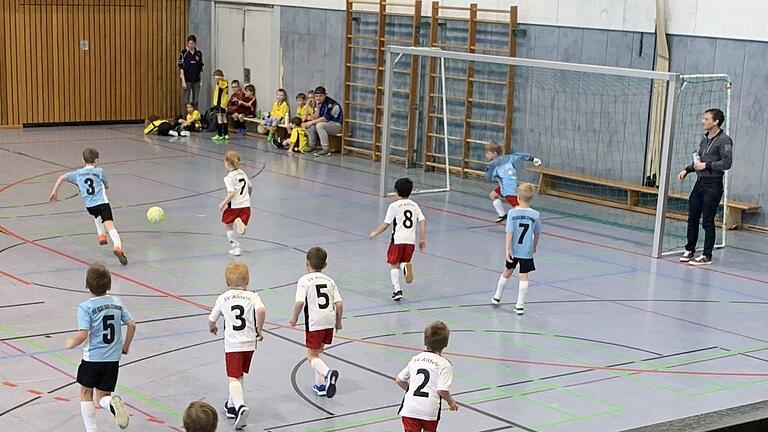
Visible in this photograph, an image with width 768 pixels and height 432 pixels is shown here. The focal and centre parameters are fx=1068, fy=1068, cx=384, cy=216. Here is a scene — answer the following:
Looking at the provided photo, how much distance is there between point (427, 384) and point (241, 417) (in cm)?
183

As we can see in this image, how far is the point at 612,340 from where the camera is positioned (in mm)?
11352

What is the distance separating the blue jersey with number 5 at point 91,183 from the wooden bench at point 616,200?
9.31m

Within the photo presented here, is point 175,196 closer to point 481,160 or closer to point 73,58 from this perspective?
point 481,160

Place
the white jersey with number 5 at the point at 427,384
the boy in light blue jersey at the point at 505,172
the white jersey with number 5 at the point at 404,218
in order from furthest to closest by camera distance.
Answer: the boy in light blue jersey at the point at 505,172 → the white jersey with number 5 at the point at 404,218 → the white jersey with number 5 at the point at 427,384

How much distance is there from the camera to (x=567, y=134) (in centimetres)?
2017

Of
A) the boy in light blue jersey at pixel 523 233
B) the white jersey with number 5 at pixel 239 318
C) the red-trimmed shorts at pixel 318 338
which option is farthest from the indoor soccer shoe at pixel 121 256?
the white jersey with number 5 at pixel 239 318

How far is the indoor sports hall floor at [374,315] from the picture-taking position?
909cm

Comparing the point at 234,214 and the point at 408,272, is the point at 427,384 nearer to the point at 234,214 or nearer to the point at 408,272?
the point at 408,272

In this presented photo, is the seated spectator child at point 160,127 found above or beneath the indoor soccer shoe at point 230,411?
above

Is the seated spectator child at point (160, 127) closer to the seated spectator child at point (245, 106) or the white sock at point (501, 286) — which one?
the seated spectator child at point (245, 106)

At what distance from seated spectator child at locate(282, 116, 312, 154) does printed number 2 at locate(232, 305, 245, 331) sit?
645 inches

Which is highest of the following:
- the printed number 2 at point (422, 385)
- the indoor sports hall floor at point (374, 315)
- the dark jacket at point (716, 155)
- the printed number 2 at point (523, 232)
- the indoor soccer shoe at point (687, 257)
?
the dark jacket at point (716, 155)

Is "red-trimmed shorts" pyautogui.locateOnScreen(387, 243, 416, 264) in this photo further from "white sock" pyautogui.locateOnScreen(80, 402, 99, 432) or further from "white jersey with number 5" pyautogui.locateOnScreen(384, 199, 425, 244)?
"white sock" pyautogui.locateOnScreen(80, 402, 99, 432)

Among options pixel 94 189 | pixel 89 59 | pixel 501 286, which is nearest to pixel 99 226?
pixel 94 189
